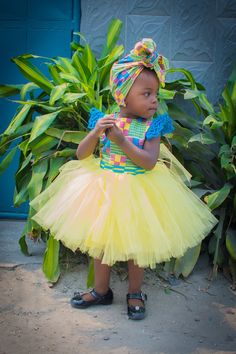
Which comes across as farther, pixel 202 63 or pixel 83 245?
pixel 202 63

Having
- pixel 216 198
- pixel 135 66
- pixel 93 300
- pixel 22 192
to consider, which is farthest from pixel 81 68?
pixel 93 300

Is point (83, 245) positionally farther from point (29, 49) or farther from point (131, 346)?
point (29, 49)

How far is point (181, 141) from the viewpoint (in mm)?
3566

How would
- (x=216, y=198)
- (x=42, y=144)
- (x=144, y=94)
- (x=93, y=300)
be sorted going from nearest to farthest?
(x=144, y=94) → (x=93, y=300) → (x=216, y=198) → (x=42, y=144)

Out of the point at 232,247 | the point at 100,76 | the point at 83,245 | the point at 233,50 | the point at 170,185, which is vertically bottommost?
the point at 232,247

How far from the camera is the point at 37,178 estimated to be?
347 cm

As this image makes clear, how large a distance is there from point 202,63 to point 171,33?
0.34 meters

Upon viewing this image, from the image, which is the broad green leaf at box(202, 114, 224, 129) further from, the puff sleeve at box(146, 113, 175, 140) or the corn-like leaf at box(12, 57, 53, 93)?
the corn-like leaf at box(12, 57, 53, 93)

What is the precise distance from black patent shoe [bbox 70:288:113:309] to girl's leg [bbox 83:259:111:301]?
2cm

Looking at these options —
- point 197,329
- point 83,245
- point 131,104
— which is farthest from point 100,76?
point 197,329

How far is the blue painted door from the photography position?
415 centimetres

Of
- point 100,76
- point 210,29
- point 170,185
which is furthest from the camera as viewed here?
point 210,29

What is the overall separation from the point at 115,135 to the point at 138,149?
16cm

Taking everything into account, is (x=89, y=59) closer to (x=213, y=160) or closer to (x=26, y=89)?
(x=26, y=89)
